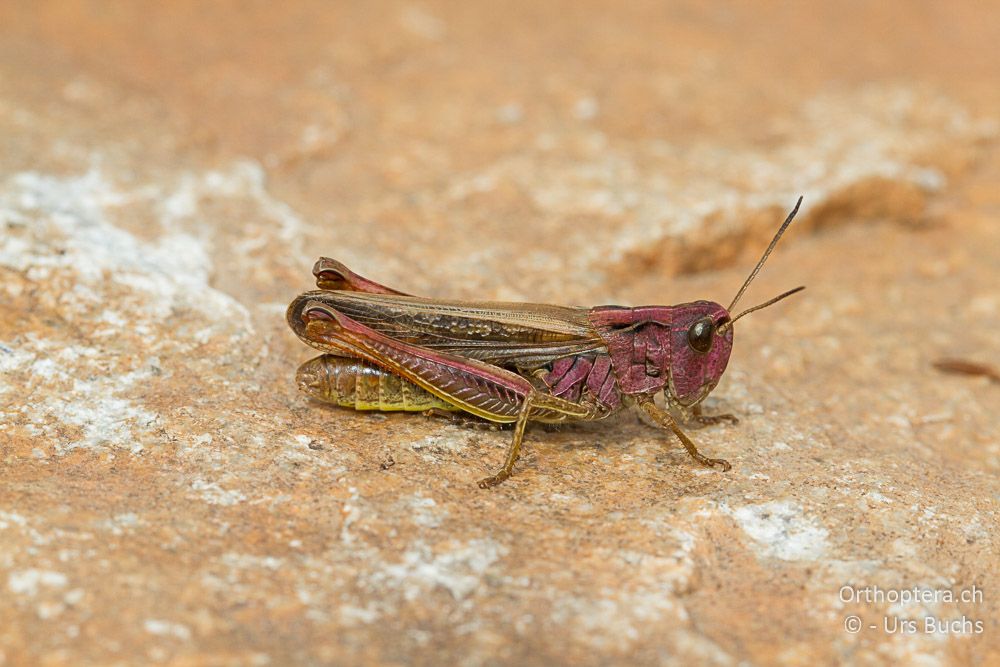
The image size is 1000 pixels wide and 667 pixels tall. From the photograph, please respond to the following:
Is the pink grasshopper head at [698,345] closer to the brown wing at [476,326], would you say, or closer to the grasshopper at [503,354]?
the grasshopper at [503,354]

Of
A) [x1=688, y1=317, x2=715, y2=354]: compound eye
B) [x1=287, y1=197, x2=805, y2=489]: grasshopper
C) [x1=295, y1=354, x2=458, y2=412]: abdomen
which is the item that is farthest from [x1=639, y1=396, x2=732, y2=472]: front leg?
[x1=295, y1=354, x2=458, y2=412]: abdomen

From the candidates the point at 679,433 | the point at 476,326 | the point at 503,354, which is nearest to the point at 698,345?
the point at 679,433

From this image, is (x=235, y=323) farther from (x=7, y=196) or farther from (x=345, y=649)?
(x=345, y=649)

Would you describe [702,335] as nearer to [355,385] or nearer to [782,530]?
[782,530]

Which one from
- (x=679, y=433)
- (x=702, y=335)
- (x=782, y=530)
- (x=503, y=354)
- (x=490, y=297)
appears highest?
(x=490, y=297)

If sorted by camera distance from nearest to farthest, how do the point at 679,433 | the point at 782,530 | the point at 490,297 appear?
the point at 782,530 → the point at 679,433 → the point at 490,297

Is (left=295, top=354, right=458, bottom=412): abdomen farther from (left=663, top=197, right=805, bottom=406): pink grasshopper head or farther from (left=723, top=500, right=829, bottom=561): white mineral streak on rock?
(left=723, top=500, right=829, bottom=561): white mineral streak on rock
